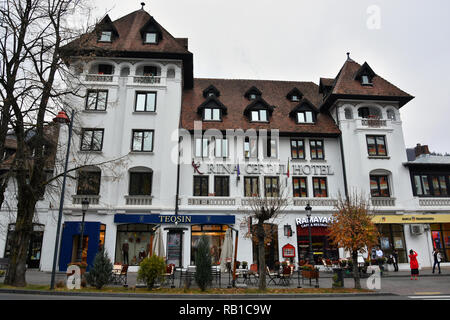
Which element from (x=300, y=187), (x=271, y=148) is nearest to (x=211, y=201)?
(x=271, y=148)

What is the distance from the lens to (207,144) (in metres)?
25.6

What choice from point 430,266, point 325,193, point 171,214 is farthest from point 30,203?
point 430,266

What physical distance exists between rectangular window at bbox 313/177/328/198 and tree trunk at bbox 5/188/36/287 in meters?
20.7

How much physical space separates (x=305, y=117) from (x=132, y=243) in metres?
18.8

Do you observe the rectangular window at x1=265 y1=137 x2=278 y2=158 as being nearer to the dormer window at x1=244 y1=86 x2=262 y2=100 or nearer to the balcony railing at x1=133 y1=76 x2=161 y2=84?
the dormer window at x1=244 y1=86 x2=262 y2=100

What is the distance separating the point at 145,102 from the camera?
2547 cm

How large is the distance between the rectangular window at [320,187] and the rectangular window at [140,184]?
14.1m

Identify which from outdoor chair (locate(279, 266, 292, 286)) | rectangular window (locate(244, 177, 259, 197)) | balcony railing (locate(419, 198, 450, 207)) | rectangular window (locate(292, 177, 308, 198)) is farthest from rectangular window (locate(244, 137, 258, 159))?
balcony railing (locate(419, 198, 450, 207))

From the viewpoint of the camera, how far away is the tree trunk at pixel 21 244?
14.0 meters

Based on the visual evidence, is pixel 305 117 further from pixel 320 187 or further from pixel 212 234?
pixel 212 234

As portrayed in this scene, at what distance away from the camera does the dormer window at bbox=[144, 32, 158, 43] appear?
88.3 feet

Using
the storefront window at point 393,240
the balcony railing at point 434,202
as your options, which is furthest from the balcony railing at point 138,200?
the balcony railing at point 434,202

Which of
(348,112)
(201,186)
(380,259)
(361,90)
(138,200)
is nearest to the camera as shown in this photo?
(380,259)

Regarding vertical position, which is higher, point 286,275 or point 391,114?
point 391,114
